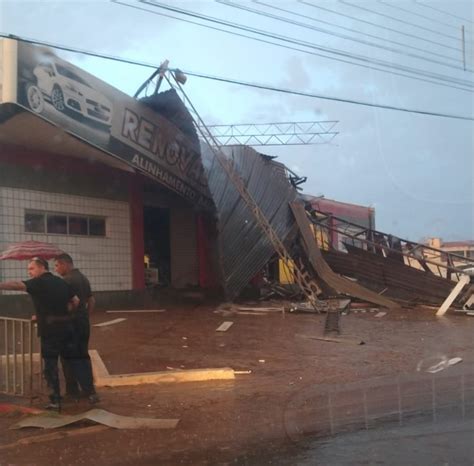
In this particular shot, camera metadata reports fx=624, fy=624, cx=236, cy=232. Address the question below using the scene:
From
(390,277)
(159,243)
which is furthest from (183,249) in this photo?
(390,277)

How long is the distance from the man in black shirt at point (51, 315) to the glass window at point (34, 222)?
8.51m

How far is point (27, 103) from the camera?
1199 cm

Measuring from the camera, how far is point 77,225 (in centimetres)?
1656

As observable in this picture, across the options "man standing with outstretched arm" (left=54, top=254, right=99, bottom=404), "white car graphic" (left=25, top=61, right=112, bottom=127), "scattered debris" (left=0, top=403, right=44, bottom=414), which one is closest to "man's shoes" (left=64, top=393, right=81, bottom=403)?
"man standing with outstretched arm" (left=54, top=254, right=99, bottom=404)

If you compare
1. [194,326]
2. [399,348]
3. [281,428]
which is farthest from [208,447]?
[194,326]

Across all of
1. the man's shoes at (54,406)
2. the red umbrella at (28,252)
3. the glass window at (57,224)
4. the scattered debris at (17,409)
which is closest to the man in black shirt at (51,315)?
the man's shoes at (54,406)

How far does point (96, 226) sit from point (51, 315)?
10.4 m

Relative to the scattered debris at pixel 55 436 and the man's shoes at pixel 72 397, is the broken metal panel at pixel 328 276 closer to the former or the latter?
the man's shoes at pixel 72 397

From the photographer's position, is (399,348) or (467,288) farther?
(467,288)

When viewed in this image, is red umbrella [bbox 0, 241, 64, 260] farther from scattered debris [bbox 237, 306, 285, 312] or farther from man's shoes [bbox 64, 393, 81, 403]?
scattered debris [bbox 237, 306, 285, 312]

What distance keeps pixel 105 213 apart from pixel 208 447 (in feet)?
40.4

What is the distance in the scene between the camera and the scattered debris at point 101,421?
6.27 meters

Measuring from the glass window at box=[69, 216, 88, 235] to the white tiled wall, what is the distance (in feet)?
0.55

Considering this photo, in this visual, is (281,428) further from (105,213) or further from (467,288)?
(467,288)
